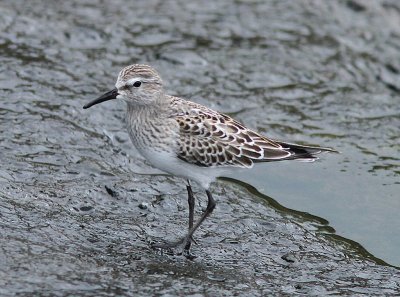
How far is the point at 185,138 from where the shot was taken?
29.6 ft

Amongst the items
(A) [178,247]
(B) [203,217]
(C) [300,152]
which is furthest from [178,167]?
(C) [300,152]

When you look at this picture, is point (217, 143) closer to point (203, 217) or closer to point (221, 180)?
point (203, 217)

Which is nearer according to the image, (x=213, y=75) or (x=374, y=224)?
(x=374, y=224)

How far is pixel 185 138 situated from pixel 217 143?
1.30 ft

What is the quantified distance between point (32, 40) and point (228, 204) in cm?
543

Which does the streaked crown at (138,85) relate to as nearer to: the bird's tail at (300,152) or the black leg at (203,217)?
the black leg at (203,217)

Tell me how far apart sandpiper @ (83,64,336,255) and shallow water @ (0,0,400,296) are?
2.70ft

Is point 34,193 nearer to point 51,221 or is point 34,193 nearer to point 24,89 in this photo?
point 51,221

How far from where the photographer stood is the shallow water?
8.67 m

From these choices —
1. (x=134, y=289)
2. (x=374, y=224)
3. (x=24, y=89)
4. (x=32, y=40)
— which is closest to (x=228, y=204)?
(x=374, y=224)

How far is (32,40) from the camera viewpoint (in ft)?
46.0

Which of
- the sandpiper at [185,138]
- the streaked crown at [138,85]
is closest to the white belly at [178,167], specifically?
the sandpiper at [185,138]

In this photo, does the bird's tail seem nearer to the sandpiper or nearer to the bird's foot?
the sandpiper

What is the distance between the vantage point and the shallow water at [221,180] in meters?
8.67
